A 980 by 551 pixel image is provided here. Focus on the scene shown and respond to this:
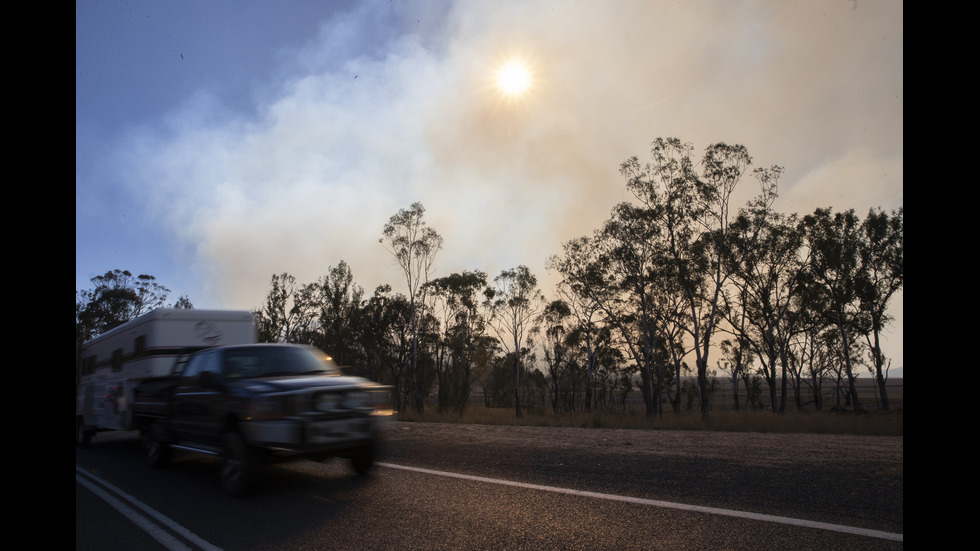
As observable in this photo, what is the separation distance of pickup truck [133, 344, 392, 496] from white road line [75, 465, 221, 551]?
0.97 m

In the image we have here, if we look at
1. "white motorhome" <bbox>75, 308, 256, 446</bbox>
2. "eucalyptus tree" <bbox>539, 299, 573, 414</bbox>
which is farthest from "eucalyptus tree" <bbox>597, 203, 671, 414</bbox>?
"white motorhome" <bbox>75, 308, 256, 446</bbox>

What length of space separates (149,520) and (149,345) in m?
6.63

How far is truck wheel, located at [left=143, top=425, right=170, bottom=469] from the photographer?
9.45 m

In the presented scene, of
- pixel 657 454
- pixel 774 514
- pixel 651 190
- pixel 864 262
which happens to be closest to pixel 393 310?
pixel 651 190

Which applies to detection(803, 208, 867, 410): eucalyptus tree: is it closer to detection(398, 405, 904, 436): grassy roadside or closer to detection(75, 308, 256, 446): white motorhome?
detection(398, 405, 904, 436): grassy roadside

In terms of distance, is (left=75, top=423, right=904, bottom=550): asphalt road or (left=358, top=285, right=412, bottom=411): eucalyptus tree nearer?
(left=75, top=423, right=904, bottom=550): asphalt road

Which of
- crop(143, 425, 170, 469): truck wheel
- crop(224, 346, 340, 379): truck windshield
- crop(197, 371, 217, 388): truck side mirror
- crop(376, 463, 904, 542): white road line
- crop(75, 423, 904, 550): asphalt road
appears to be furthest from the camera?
crop(143, 425, 170, 469): truck wheel

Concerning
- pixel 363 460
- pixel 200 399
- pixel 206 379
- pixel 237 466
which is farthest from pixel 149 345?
pixel 363 460

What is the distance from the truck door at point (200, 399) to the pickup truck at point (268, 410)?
0.01m

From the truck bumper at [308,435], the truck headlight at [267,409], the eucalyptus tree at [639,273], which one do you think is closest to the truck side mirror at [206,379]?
the truck bumper at [308,435]

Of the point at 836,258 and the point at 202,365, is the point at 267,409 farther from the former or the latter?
the point at 836,258

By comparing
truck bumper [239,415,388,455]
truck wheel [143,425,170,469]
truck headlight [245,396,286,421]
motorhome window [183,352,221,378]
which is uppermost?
motorhome window [183,352,221,378]
